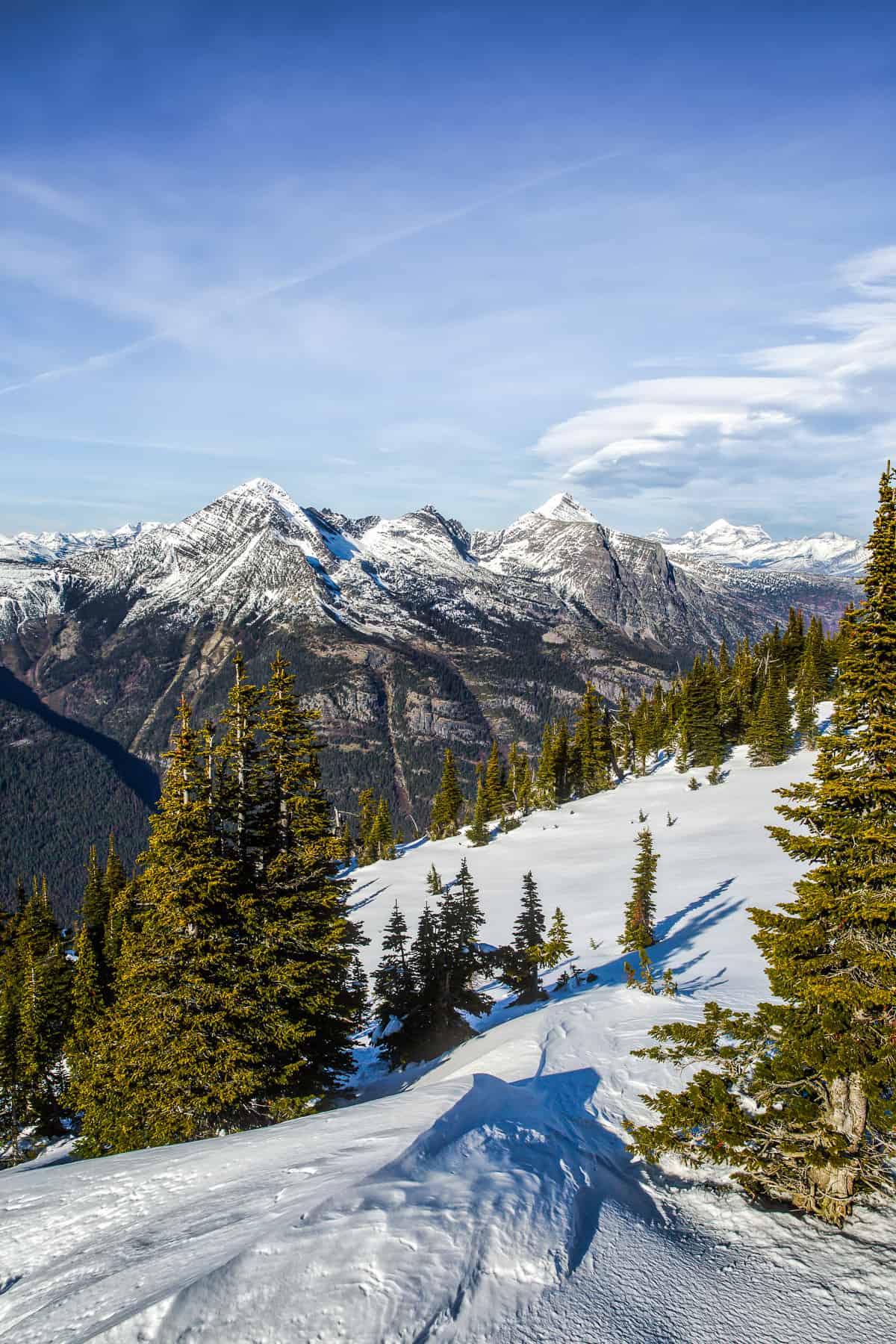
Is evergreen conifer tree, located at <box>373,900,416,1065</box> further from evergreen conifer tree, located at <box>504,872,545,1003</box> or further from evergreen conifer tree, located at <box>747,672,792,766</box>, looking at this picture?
evergreen conifer tree, located at <box>747,672,792,766</box>

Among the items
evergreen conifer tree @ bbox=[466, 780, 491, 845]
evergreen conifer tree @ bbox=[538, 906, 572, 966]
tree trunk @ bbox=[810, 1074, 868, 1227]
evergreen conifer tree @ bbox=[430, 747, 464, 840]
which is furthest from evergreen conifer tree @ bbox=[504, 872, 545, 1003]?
evergreen conifer tree @ bbox=[430, 747, 464, 840]

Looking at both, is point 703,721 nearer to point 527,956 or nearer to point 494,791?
point 494,791

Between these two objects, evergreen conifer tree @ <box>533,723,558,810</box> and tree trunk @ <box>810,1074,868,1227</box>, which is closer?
tree trunk @ <box>810,1074,868,1227</box>

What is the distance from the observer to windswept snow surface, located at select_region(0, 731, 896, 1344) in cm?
697

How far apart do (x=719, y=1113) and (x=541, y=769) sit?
79119 millimetres

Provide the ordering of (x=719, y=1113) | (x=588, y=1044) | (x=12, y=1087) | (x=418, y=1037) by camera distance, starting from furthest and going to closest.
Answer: (x=12, y=1087) < (x=418, y=1037) < (x=588, y=1044) < (x=719, y=1113)

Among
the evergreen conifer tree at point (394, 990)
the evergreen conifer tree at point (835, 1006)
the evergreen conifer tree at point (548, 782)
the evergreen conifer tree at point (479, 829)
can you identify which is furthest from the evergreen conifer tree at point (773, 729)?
the evergreen conifer tree at point (835, 1006)

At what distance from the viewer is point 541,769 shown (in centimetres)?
8750

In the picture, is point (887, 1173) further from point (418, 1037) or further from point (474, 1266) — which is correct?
point (418, 1037)

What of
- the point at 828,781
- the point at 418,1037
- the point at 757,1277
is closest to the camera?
the point at 757,1277

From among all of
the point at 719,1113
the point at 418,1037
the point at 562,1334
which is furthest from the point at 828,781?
the point at 418,1037

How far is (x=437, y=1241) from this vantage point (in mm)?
7742

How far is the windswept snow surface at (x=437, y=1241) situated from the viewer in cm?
697

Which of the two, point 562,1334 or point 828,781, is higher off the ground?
point 828,781
